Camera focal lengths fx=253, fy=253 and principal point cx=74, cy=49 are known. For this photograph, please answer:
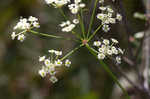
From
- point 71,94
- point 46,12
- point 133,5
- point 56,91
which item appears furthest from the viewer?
point 46,12

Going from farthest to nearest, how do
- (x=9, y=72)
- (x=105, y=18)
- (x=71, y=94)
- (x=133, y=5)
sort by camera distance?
(x=9, y=72) → (x=71, y=94) → (x=133, y=5) → (x=105, y=18)

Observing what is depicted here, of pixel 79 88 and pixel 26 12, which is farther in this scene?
pixel 26 12

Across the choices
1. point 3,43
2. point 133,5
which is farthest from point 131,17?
point 3,43

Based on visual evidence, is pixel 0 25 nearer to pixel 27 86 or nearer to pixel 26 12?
pixel 26 12

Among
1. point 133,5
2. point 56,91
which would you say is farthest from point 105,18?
point 56,91

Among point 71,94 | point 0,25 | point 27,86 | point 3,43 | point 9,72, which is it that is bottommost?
point 71,94

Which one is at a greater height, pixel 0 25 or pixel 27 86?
pixel 0 25
